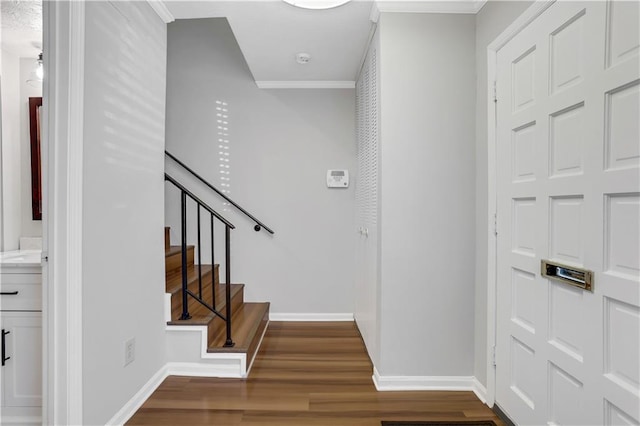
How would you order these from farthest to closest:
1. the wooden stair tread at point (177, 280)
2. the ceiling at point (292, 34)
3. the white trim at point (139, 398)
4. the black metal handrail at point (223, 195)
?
the black metal handrail at point (223, 195)
the wooden stair tread at point (177, 280)
the ceiling at point (292, 34)
the white trim at point (139, 398)

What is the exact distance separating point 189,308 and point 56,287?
3.88ft

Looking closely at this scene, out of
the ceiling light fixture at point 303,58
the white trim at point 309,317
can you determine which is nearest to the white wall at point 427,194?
the ceiling light fixture at point 303,58

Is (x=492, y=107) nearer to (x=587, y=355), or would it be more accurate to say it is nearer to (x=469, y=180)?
(x=469, y=180)

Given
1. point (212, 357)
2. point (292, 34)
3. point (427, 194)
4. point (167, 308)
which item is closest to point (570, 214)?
point (427, 194)

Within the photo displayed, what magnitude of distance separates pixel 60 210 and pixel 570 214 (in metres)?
2.13

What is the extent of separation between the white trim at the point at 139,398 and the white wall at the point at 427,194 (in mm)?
1465

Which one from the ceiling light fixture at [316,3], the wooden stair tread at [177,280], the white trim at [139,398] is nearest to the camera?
the white trim at [139,398]

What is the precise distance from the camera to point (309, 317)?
11.5 feet

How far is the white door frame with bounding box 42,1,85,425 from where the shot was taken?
56.8 inches

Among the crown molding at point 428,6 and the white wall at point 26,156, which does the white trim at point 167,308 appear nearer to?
the white wall at point 26,156

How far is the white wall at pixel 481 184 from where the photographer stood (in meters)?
2.03

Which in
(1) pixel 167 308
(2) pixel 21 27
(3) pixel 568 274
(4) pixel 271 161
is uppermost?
(2) pixel 21 27

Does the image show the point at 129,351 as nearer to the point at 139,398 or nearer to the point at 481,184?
the point at 139,398

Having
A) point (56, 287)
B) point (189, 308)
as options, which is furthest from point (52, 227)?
point (189, 308)
